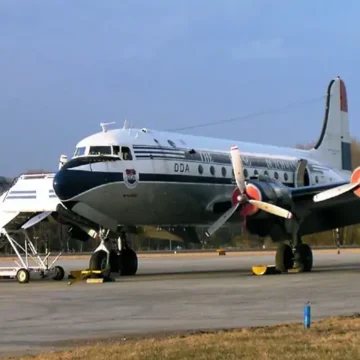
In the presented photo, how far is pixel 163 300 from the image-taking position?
18.4 meters

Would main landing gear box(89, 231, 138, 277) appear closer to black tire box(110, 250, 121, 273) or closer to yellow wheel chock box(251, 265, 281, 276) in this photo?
black tire box(110, 250, 121, 273)

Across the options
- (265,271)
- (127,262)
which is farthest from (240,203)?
(127,262)

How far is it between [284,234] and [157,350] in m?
Answer: 18.2

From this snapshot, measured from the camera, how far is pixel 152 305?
57.2ft

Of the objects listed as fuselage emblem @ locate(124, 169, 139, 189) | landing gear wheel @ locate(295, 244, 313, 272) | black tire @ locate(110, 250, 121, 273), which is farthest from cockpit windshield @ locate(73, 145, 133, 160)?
landing gear wheel @ locate(295, 244, 313, 272)

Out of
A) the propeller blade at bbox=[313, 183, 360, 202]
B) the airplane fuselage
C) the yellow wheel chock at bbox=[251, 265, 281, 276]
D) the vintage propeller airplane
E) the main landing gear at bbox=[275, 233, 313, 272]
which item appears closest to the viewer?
the airplane fuselage

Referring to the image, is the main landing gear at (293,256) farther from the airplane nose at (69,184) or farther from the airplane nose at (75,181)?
the airplane nose at (69,184)

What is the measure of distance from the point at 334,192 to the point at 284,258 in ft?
10.2

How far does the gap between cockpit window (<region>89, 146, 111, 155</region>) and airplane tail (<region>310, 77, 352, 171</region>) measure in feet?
36.9

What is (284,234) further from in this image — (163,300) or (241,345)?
(241,345)

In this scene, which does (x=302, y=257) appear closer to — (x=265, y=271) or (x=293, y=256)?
(x=293, y=256)

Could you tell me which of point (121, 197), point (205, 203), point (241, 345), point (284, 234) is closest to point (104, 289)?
point (121, 197)

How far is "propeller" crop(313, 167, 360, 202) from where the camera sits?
84.2ft

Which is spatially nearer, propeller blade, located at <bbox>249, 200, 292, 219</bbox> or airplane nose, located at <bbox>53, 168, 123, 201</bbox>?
airplane nose, located at <bbox>53, 168, 123, 201</bbox>
